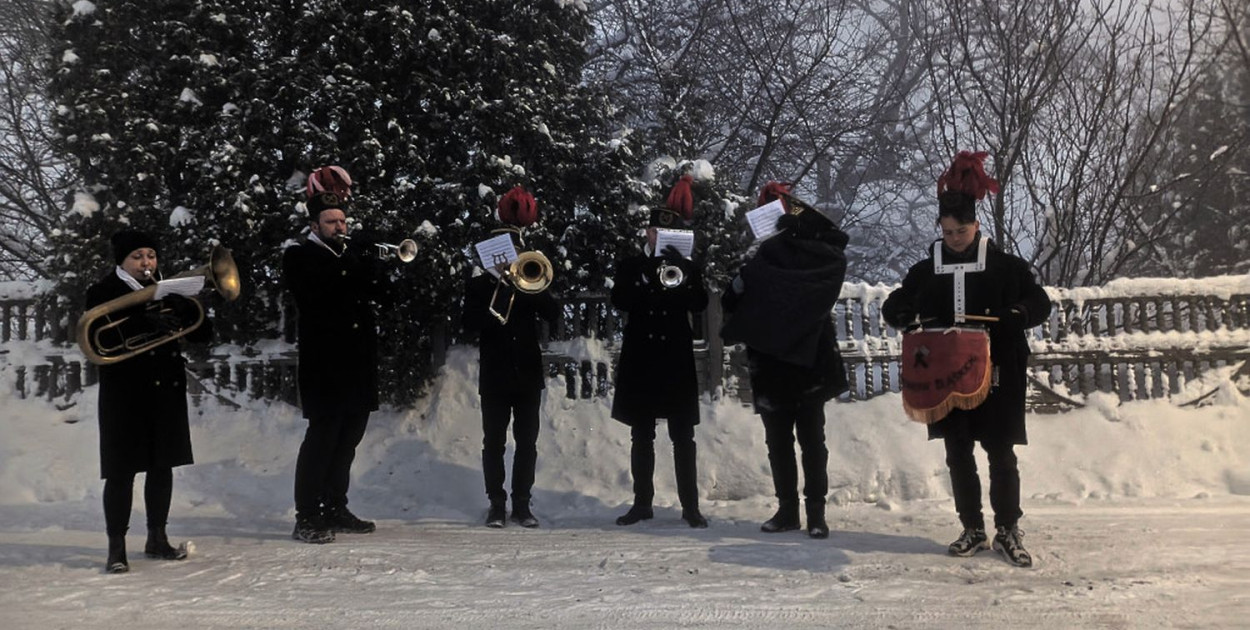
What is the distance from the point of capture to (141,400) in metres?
4.95

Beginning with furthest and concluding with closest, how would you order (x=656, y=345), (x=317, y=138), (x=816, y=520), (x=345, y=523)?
1. (x=317, y=138)
2. (x=656, y=345)
3. (x=345, y=523)
4. (x=816, y=520)

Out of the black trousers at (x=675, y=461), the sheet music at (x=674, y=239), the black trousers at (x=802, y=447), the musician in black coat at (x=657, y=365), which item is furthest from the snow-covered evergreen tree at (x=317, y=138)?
the black trousers at (x=802, y=447)

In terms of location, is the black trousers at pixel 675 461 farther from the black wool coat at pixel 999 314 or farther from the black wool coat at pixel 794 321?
the black wool coat at pixel 999 314

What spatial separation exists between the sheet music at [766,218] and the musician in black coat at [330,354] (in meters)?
2.27

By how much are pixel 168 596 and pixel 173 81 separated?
5.39 m

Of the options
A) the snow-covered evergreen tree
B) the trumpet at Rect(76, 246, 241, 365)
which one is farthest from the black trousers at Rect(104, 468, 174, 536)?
the snow-covered evergreen tree

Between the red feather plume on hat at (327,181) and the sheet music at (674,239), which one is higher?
the red feather plume on hat at (327,181)

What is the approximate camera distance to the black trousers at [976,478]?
4.73 m

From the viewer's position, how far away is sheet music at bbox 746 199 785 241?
560cm

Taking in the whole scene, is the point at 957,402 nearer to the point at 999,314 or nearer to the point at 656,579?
the point at 999,314

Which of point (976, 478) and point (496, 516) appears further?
point (496, 516)

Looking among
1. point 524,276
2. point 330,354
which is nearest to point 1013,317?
point 524,276

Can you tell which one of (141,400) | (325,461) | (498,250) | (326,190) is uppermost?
(326,190)

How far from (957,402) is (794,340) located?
1073 mm
